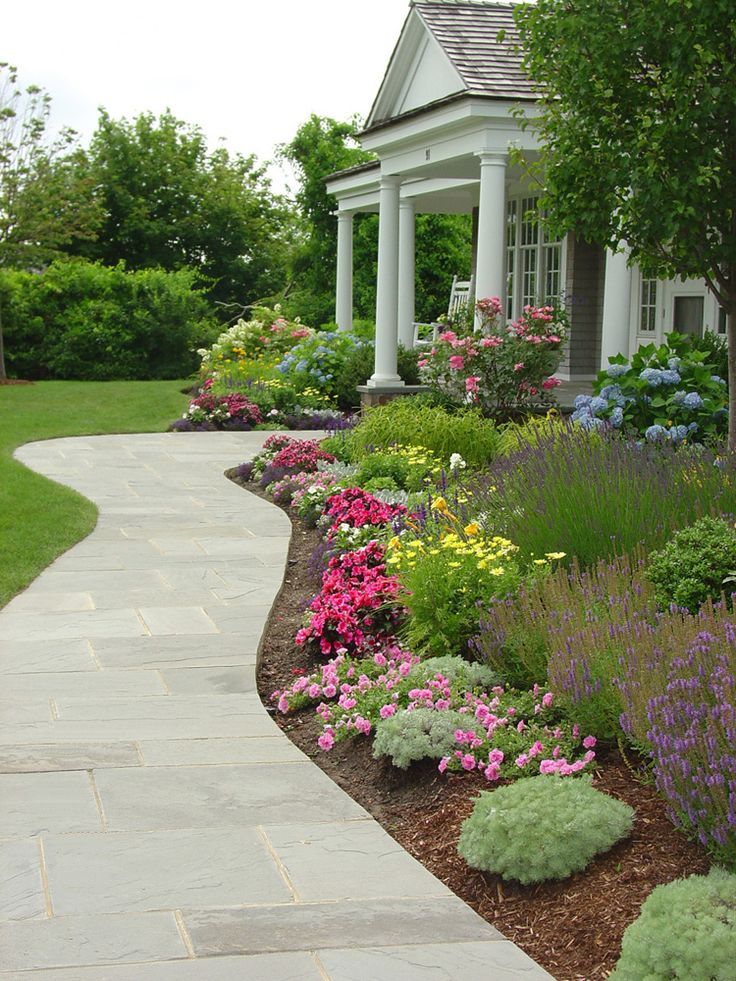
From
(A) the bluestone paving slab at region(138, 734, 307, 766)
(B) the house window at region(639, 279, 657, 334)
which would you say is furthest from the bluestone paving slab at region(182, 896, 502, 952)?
(B) the house window at region(639, 279, 657, 334)

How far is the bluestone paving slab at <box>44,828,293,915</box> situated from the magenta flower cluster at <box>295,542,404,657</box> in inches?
82.9

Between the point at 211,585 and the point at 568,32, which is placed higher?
the point at 568,32

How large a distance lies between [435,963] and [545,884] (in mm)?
604

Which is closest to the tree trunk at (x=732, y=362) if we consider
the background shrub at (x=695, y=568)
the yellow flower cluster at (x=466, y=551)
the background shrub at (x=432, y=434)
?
the yellow flower cluster at (x=466, y=551)

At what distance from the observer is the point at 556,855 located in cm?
365

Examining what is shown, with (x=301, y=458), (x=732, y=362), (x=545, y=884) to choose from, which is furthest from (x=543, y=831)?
(x=301, y=458)

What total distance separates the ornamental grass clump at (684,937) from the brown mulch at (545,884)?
0.61 ft

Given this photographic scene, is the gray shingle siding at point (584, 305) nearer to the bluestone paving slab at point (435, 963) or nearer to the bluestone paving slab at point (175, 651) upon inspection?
the bluestone paving slab at point (175, 651)

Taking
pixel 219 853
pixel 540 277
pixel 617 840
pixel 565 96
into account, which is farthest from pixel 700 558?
pixel 540 277

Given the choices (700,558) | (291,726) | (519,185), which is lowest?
(291,726)

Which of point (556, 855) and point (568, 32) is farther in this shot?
point (568, 32)

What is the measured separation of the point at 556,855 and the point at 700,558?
1946 millimetres

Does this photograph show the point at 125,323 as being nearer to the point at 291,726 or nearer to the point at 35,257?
the point at 35,257

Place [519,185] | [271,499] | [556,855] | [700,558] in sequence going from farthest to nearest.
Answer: [519,185], [271,499], [700,558], [556,855]
